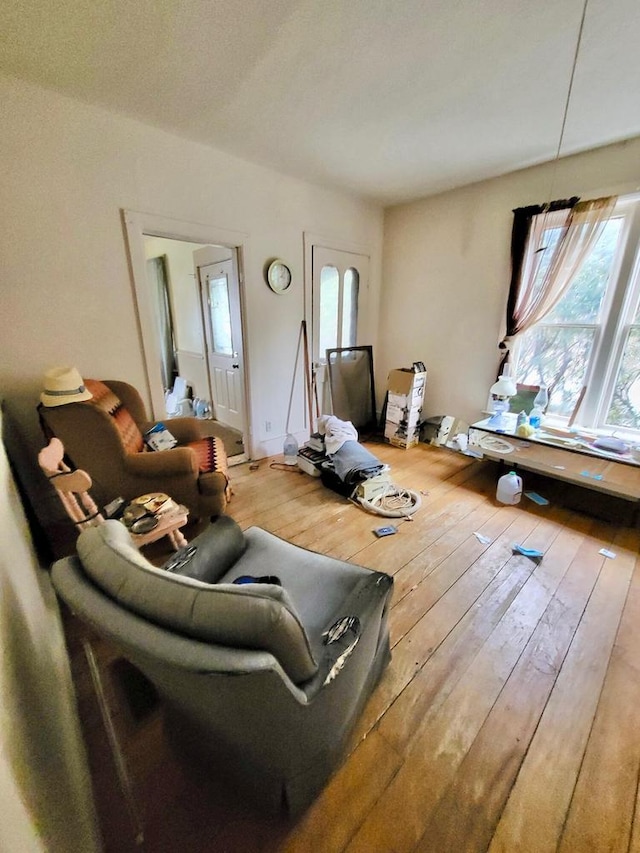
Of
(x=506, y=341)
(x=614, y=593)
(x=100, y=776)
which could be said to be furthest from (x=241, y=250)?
(x=614, y=593)

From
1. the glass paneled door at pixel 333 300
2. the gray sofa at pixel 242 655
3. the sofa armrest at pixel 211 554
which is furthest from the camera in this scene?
the glass paneled door at pixel 333 300

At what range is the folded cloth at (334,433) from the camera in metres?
2.94

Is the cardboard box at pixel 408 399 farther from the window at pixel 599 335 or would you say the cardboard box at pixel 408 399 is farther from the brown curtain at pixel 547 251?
the window at pixel 599 335

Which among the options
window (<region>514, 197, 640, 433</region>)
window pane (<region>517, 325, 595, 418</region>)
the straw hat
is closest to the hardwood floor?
window (<region>514, 197, 640, 433</region>)

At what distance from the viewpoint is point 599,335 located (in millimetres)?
2688

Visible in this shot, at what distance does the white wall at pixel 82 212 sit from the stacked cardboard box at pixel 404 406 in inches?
75.0

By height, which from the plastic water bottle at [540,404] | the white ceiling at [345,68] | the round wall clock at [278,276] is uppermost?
the white ceiling at [345,68]

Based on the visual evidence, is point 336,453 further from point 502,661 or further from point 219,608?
point 219,608

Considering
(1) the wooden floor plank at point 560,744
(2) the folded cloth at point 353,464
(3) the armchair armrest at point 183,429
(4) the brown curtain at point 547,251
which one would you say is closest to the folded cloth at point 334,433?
(2) the folded cloth at point 353,464

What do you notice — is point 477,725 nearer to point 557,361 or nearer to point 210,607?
point 210,607

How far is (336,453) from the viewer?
2.89m

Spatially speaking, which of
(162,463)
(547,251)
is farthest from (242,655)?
(547,251)

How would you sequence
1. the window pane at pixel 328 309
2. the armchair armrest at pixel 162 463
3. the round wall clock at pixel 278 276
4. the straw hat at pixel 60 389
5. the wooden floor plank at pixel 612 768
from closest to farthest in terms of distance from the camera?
the wooden floor plank at pixel 612 768 → the straw hat at pixel 60 389 → the armchair armrest at pixel 162 463 → the round wall clock at pixel 278 276 → the window pane at pixel 328 309

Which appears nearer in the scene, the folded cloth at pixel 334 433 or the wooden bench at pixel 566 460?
the wooden bench at pixel 566 460
